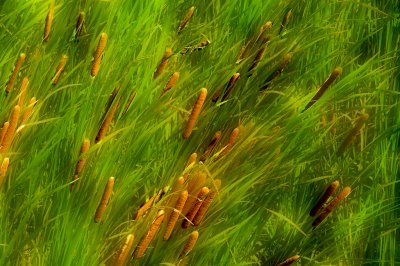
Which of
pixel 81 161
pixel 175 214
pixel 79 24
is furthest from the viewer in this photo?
pixel 79 24

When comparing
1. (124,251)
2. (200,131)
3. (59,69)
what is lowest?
(124,251)

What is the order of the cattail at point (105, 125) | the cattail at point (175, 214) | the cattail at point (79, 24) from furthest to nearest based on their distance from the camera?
the cattail at point (79, 24) → the cattail at point (105, 125) → the cattail at point (175, 214)

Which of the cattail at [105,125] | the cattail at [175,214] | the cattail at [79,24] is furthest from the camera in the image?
the cattail at [79,24]

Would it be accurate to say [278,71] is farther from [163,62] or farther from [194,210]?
[194,210]

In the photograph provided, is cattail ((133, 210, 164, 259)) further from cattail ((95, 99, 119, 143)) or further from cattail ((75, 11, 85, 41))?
cattail ((75, 11, 85, 41))

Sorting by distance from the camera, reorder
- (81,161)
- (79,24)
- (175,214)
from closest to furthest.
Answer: (175,214)
(81,161)
(79,24)

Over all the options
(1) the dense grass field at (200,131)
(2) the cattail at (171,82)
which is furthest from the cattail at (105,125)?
(2) the cattail at (171,82)

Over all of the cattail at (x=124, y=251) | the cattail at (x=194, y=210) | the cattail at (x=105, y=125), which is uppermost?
the cattail at (x=105, y=125)

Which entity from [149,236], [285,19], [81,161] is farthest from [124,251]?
[285,19]

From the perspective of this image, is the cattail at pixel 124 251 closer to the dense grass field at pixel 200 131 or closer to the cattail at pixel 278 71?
the dense grass field at pixel 200 131
